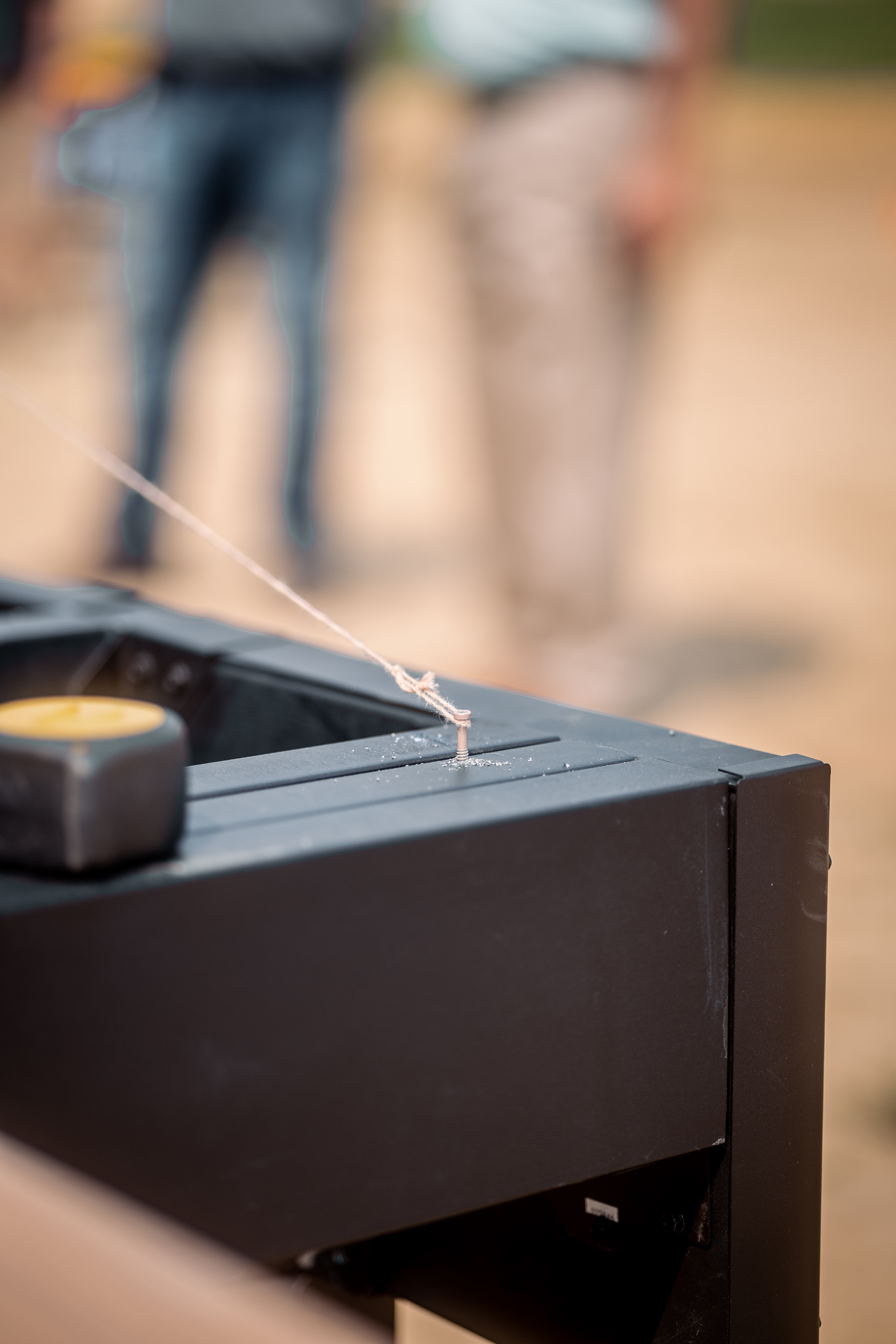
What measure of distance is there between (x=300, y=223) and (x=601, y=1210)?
2.64 m

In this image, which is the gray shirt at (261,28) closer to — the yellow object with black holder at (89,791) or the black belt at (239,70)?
the black belt at (239,70)

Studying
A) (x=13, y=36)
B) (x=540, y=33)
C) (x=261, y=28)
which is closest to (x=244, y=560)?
(x=540, y=33)

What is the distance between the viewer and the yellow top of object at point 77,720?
464mm

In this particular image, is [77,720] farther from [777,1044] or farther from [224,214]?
[224,214]

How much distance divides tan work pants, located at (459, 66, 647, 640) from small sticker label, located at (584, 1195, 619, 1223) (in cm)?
168

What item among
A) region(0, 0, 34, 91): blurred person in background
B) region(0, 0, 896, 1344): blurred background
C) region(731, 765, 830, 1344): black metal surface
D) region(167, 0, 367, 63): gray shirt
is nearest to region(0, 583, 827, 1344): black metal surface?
region(731, 765, 830, 1344): black metal surface

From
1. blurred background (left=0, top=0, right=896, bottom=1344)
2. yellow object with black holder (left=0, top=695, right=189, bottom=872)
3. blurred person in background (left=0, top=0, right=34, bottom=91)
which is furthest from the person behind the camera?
blurred person in background (left=0, top=0, right=34, bottom=91)

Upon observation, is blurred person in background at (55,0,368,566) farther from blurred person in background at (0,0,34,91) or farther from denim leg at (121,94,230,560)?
blurred person in background at (0,0,34,91)

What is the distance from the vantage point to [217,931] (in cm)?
48

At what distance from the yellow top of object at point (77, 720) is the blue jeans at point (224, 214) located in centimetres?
264

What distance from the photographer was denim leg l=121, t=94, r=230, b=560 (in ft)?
9.68

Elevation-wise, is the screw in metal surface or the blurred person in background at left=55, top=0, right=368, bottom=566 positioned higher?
→ the blurred person in background at left=55, top=0, right=368, bottom=566

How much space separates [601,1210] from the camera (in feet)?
2.15

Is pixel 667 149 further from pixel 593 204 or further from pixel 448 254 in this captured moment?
pixel 448 254
